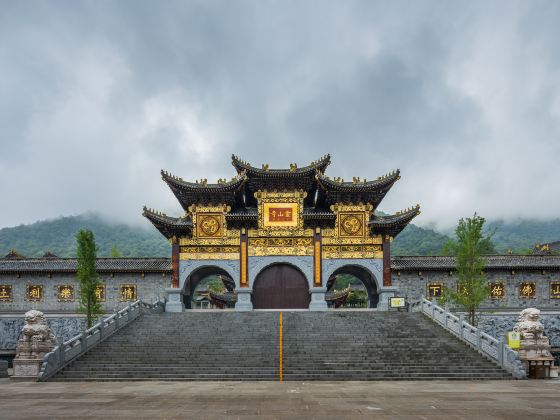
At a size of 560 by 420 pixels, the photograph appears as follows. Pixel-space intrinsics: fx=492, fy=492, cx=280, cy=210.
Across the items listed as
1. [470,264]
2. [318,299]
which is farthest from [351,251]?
[470,264]

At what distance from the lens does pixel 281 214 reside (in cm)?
3366

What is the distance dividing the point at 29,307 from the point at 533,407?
32.3 metres

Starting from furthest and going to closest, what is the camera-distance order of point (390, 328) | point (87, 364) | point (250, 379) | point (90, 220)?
point (90, 220)
point (390, 328)
point (87, 364)
point (250, 379)

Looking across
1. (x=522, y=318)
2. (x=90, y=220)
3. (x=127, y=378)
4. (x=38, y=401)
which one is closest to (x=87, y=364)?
(x=127, y=378)

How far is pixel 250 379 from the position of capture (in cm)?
1797

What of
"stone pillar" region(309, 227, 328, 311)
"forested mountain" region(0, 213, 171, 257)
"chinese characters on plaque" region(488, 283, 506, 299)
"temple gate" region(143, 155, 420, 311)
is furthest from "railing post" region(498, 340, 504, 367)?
"forested mountain" region(0, 213, 171, 257)

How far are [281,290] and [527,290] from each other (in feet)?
55.0

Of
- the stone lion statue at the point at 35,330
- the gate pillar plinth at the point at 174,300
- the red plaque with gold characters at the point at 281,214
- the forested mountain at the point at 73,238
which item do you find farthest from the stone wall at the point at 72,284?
the forested mountain at the point at 73,238

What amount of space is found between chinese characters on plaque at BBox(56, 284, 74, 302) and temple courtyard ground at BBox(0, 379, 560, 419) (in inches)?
693

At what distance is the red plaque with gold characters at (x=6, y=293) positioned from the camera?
34406 mm

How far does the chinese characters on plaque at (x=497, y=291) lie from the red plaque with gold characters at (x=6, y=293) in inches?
1308

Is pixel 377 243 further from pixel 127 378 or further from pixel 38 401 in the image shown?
pixel 38 401

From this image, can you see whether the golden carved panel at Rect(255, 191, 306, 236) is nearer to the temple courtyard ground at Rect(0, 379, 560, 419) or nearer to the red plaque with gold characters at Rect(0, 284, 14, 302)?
the temple courtyard ground at Rect(0, 379, 560, 419)

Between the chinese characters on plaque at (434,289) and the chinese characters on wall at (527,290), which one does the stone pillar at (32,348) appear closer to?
the chinese characters on plaque at (434,289)
